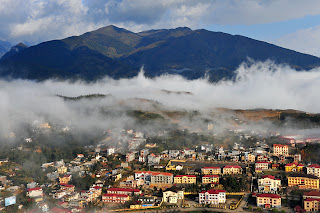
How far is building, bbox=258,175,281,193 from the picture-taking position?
27.6 m

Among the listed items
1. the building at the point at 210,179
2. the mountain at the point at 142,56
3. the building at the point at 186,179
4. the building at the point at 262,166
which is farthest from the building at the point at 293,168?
the mountain at the point at 142,56

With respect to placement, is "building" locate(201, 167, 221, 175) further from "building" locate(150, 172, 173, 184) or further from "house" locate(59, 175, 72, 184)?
"house" locate(59, 175, 72, 184)

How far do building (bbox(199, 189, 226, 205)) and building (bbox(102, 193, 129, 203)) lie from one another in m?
5.29

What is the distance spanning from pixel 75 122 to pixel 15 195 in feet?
92.9

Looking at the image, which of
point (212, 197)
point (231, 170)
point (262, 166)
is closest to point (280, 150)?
point (262, 166)

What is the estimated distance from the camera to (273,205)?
2483 centimetres

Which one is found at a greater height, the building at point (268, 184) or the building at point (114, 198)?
the building at point (268, 184)

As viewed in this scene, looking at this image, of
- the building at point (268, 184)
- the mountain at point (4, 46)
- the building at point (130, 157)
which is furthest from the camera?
the mountain at point (4, 46)

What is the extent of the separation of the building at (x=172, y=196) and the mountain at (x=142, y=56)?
77043 millimetres

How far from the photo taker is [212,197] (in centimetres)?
2598

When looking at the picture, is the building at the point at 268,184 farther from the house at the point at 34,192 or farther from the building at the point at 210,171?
the house at the point at 34,192

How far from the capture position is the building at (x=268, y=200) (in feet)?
81.3

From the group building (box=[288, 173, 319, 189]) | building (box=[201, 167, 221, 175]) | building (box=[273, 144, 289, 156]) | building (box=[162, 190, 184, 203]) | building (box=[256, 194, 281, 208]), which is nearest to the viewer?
building (box=[256, 194, 281, 208])

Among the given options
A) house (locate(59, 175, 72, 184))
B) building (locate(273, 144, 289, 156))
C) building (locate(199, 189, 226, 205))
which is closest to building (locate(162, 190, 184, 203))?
building (locate(199, 189, 226, 205))
